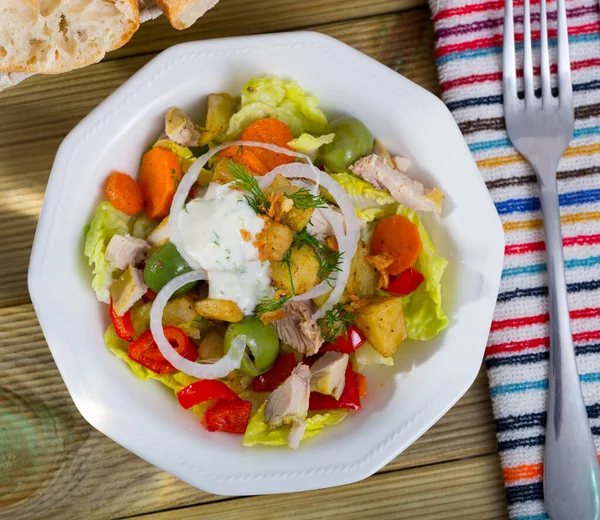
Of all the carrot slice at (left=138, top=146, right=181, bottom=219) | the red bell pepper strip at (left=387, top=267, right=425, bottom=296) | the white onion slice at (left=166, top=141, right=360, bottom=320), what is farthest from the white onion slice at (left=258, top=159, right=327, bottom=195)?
the red bell pepper strip at (left=387, top=267, right=425, bottom=296)

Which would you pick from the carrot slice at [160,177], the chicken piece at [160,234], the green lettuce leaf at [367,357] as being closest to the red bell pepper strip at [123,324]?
the chicken piece at [160,234]

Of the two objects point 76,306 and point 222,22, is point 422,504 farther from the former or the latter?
point 222,22

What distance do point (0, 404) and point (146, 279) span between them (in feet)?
3.13

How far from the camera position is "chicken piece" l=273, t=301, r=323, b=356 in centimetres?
217

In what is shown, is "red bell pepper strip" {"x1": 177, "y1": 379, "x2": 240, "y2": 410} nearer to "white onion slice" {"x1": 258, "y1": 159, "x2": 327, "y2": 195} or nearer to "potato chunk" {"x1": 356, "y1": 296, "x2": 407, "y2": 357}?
"potato chunk" {"x1": 356, "y1": 296, "x2": 407, "y2": 357}

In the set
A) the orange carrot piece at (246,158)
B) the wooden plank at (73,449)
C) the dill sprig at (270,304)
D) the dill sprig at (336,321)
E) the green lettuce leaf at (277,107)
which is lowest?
the wooden plank at (73,449)

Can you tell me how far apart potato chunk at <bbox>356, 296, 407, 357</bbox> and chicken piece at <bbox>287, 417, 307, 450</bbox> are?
14.3 inches

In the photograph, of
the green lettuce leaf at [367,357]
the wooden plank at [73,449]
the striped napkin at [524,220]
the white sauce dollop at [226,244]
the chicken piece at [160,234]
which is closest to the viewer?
the white sauce dollop at [226,244]

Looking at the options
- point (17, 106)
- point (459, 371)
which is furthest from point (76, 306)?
point (459, 371)

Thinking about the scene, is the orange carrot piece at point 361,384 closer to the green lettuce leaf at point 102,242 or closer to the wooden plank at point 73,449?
the wooden plank at point 73,449

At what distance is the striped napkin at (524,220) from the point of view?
7.91 feet

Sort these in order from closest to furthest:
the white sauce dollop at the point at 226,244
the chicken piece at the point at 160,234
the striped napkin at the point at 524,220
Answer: the white sauce dollop at the point at 226,244 < the chicken piece at the point at 160,234 < the striped napkin at the point at 524,220

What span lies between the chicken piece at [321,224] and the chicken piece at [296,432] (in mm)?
628

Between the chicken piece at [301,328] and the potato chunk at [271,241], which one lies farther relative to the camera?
the chicken piece at [301,328]
